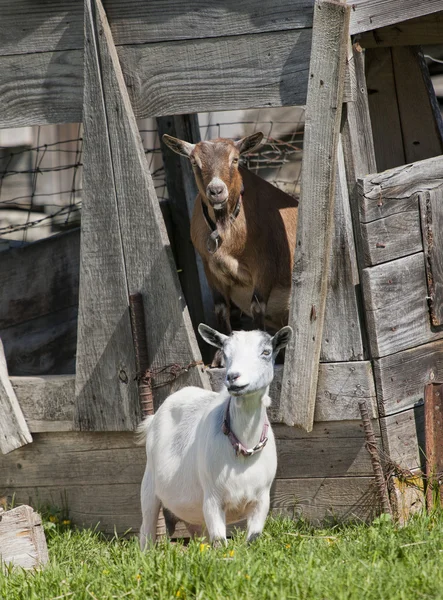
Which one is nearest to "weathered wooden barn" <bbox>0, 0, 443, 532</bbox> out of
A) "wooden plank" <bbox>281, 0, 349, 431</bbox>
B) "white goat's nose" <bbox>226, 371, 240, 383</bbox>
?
"wooden plank" <bbox>281, 0, 349, 431</bbox>

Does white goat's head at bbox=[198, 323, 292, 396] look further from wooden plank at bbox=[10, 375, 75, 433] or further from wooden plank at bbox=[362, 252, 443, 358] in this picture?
wooden plank at bbox=[10, 375, 75, 433]

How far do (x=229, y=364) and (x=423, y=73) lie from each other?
141 inches

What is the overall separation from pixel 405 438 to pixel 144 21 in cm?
294

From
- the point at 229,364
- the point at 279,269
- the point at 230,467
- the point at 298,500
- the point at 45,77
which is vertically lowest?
the point at 298,500

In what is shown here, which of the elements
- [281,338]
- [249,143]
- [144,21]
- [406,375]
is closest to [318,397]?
[406,375]

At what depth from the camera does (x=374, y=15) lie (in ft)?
18.0

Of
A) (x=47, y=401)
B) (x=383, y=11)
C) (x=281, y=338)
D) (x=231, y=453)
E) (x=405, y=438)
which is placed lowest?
(x=405, y=438)

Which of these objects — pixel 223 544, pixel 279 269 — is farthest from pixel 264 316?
pixel 223 544

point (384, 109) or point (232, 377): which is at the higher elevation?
point (384, 109)

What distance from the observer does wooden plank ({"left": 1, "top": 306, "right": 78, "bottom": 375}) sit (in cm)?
814

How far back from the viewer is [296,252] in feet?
17.9

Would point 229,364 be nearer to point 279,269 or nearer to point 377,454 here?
point 377,454

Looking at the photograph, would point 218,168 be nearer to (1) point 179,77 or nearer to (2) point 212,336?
(1) point 179,77

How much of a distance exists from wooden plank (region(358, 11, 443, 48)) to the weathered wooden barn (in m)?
0.05
